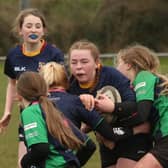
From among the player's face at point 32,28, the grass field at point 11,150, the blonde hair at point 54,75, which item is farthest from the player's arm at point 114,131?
the grass field at point 11,150

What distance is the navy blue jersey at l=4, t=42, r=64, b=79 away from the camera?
7418 millimetres

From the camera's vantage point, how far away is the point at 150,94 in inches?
242

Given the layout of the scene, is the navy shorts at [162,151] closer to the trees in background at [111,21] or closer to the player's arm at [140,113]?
the player's arm at [140,113]

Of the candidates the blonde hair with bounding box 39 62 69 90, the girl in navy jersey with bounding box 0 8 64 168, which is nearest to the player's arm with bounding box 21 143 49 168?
the blonde hair with bounding box 39 62 69 90

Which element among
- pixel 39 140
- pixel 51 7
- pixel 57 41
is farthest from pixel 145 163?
pixel 51 7

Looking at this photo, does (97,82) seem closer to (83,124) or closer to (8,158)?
(83,124)

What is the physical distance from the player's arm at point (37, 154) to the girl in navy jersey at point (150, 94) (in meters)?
1.12

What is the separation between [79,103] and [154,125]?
959 mm

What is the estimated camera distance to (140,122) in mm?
6180

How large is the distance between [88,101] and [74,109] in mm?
120

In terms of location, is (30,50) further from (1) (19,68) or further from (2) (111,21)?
(2) (111,21)

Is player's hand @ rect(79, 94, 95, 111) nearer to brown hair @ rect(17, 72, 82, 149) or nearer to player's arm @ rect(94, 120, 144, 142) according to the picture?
player's arm @ rect(94, 120, 144, 142)

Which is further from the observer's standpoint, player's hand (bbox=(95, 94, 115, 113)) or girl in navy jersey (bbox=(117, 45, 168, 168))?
girl in navy jersey (bbox=(117, 45, 168, 168))

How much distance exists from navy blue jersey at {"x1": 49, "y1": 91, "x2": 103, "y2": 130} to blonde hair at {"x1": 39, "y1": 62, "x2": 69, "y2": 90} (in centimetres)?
7
